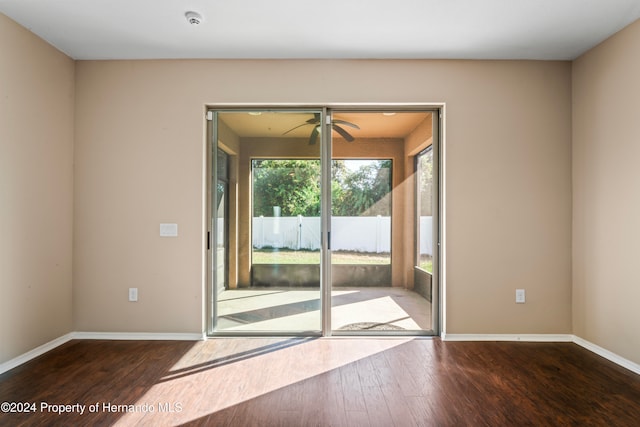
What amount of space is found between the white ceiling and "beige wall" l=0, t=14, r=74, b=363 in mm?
281

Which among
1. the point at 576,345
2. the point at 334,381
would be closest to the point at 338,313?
the point at 334,381

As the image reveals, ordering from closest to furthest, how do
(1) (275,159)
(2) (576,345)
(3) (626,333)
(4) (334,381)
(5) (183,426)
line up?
(5) (183,426)
(4) (334,381)
(3) (626,333)
(2) (576,345)
(1) (275,159)

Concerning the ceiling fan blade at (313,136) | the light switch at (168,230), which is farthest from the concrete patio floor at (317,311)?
the ceiling fan blade at (313,136)

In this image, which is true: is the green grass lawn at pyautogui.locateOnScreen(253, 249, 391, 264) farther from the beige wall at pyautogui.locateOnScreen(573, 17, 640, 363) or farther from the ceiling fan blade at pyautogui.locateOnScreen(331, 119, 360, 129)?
the beige wall at pyautogui.locateOnScreen(573, 17, 640, 363)

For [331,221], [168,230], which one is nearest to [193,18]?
[168,230]

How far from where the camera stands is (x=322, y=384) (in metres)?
2.75

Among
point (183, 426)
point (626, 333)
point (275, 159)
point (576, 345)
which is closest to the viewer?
point (183, 426)

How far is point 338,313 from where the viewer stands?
3.83 m

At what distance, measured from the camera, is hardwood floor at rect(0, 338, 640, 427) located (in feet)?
7.61

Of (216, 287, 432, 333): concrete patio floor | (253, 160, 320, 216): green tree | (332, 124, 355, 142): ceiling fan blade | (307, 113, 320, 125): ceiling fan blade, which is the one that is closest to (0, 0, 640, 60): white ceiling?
(307, 113, 320, 125): ceiling fan blade

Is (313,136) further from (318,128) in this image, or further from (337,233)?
(337,233)

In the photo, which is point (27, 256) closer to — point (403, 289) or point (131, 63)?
point (131, 63)

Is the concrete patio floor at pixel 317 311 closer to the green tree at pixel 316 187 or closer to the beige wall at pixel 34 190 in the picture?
the green tree at pixel 316 187

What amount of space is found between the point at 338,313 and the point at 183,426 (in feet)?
6.21
